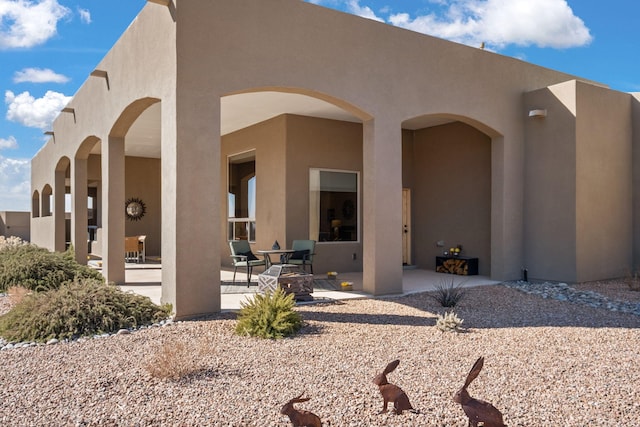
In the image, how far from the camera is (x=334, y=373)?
4023mm

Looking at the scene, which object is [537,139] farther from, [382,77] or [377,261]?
[377,261]

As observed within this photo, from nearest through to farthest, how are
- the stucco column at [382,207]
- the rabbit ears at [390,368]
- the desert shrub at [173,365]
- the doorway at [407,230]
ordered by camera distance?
the rabbit ears at [390,368] → the desert shrub at [173,365] → the stucco column at [382,207] → the doorway at [407,230]

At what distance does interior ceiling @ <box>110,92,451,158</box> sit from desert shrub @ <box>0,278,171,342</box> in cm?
384

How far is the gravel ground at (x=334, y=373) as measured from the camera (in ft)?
10.5

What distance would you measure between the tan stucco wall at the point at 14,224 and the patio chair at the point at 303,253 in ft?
56.3

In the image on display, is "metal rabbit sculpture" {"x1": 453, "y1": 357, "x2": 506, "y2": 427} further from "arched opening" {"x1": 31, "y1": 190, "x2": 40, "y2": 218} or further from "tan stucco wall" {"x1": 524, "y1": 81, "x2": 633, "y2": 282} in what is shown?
"arched opening" {"x1": 31, "y1": 190, "x2": 40, "y2": 218}

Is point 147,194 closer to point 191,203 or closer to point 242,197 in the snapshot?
point 242,197

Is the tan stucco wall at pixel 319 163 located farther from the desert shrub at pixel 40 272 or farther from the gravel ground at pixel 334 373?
the gravel ground at pixel 334 373

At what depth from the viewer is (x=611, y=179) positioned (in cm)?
961

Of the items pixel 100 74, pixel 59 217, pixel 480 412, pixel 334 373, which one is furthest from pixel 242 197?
pixel 480 412

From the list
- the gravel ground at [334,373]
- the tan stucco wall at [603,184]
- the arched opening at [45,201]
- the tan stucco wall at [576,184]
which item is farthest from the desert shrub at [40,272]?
the tan stucco wall at [603,184]

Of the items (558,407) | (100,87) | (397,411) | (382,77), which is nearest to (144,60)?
(100,87)

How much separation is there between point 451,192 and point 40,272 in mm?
8009

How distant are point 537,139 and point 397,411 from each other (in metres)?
7.69
